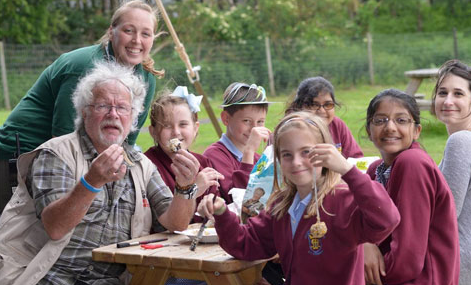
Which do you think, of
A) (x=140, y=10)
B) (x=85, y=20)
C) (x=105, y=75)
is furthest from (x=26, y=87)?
(x=105, y=75)

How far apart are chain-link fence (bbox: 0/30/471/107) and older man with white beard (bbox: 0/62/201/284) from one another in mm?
9602

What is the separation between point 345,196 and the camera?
2707mm

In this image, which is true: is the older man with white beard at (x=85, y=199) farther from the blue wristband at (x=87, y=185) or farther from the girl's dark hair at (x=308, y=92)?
the girl's dark hair at (x=308, y=92)

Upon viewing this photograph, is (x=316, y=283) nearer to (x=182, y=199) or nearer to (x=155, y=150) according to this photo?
(x=182, y=199)

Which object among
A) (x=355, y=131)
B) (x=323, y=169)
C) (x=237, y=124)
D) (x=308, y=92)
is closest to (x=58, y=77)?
(x=237, y=124)

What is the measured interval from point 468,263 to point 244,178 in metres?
1.23

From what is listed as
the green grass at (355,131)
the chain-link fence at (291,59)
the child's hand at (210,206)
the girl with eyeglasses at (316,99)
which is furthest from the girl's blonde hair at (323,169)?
the chain-link fence at (291,59)

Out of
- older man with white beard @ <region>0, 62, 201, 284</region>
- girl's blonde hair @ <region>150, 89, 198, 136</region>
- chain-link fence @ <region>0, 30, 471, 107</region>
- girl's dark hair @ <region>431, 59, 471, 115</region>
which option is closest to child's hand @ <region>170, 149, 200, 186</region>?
older man with white beard @ <region>0, 62, 201, 284</region>

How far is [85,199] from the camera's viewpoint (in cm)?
291

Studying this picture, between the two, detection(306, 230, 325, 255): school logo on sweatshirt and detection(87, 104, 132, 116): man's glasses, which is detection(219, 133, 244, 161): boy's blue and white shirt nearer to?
detection(87, 104, 132, 116): man's glasses

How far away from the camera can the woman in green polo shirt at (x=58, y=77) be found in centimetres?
396

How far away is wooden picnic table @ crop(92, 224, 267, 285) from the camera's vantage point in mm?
2805

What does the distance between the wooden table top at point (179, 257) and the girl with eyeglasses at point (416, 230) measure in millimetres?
531

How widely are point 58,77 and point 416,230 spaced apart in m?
2.14
